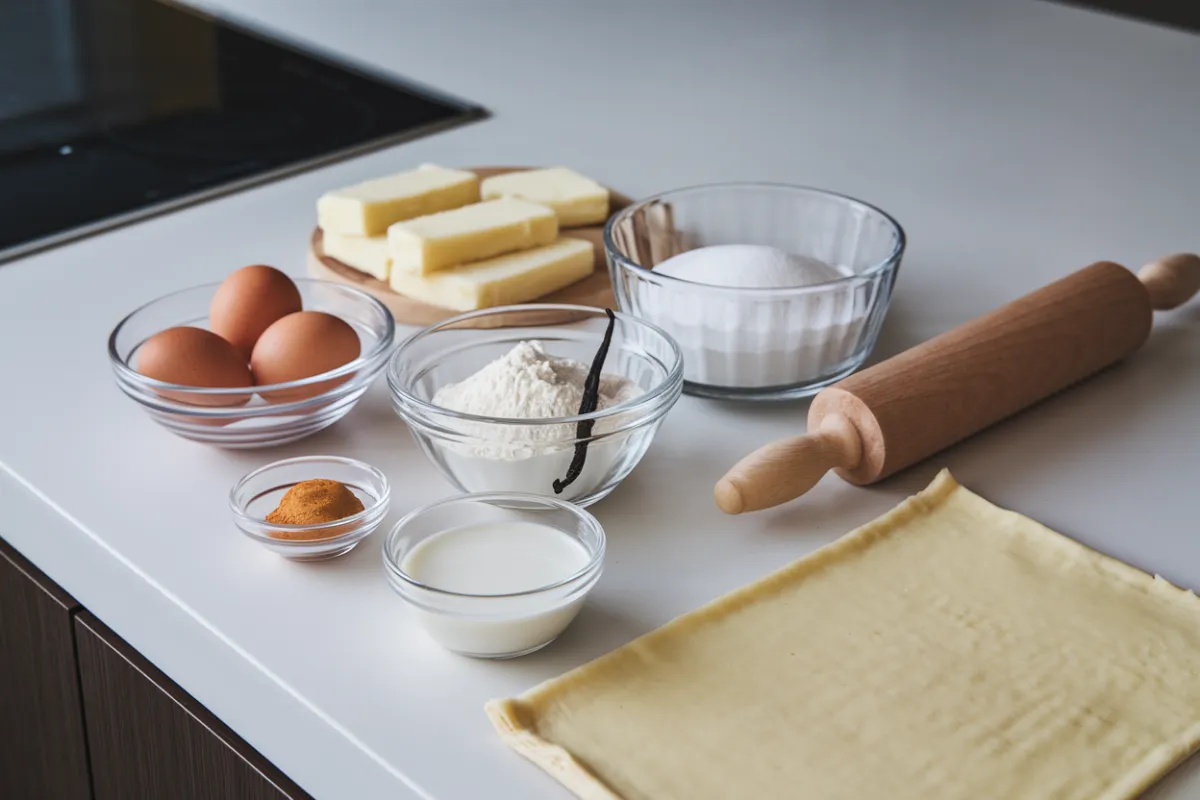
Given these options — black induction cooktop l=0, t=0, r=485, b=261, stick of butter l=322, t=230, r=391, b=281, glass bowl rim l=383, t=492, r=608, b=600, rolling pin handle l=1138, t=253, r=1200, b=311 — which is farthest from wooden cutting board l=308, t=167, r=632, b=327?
rolling pin handle l=1138, t=253, r=1200, b=311

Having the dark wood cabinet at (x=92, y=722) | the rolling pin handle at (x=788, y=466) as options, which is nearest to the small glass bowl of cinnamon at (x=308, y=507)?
the dark wood cabinet at (x=92, y=722)

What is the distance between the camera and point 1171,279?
1.16 m

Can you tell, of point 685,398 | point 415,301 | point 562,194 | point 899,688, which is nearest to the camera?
point 899,688

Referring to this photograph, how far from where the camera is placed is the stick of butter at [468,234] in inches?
45.7

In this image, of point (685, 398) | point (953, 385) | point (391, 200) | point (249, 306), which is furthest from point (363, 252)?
point (953, 385)

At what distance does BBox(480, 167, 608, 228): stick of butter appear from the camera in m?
1.30

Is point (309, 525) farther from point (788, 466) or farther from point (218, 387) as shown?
point (788, 466)

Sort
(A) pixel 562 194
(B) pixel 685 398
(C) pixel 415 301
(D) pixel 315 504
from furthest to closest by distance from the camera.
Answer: (A) pixel 562 194 → (C) pixel 415 301 → (B) pixel 685 398 → (D) pixel 315 504

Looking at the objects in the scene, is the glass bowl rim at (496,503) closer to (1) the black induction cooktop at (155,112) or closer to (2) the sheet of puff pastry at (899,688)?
(2) the sheet of puff pastry at (899,688)

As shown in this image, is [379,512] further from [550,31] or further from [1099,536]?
[550,31]

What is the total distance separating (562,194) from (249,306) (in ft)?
1.27

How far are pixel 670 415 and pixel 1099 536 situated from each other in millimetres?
333

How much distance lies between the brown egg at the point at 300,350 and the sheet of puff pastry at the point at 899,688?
0.36 meters

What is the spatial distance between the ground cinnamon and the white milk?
0.08 metres
